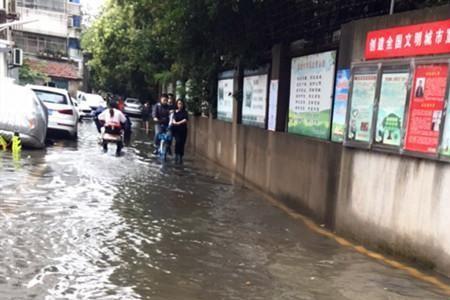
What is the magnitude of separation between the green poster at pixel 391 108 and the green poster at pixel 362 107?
0.17 metres

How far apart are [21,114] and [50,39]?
3938 cm

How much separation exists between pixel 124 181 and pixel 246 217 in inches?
128

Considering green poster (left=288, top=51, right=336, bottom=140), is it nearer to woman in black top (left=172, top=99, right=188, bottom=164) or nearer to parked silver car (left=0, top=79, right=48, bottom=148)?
woman in black top (left=172, top=99, right=188, bottom=164)

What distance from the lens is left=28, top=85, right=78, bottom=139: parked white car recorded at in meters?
16.1

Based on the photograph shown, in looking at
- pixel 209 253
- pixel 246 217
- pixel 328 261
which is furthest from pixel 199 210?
pixel 328 261

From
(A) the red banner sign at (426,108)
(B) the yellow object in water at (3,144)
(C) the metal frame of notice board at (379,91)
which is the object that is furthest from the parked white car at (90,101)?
(A) the red banner sign at (426,108)

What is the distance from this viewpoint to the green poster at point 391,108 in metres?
5.77

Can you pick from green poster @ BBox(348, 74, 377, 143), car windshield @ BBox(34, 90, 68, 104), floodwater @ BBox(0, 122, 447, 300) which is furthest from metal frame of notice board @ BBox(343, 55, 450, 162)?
car windshield @ BBox(34, 90, 68, 104)

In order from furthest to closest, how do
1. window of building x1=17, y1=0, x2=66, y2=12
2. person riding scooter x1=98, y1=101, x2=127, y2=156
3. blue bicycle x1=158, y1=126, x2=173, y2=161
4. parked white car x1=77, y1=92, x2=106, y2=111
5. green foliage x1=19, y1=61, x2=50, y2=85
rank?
window of building x1=17, y1=0, x2=66, y2=12 → green foliage x1=19, y1=61, x2=50, y2=85 → parked white car x1=77, y1=92, x2=106, y2=111 → blue bicycle x1=158, y1=126, x2=173, y2=161 → person riding scooter x1=98, y1=101, x2=127, y2=156

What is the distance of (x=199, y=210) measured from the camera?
26.5ft

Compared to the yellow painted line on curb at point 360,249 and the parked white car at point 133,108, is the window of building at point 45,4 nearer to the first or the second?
the parked white car at point 133,108

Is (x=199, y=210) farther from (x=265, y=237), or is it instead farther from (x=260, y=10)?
(x=260, y=10)

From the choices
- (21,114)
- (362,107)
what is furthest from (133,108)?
(362,107)

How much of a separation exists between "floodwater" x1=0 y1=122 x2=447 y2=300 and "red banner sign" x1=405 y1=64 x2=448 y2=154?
52.1 inches
